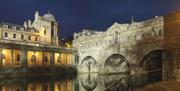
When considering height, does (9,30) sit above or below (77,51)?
above

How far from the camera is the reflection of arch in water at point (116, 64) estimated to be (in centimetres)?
5062

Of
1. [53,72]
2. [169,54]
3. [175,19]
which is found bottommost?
[53,72]

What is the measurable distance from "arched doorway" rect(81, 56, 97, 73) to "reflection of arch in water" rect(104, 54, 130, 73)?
15.6 ft

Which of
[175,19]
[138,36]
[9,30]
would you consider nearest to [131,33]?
[138,36]

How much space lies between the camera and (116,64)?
53250mm

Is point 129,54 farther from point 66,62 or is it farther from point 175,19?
point 175,19

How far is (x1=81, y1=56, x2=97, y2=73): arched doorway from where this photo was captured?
59562mm

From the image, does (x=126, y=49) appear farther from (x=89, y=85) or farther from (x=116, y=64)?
(x=89, y=85)

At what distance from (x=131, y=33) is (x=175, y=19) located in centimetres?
2571

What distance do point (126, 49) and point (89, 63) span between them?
1453 centimetres

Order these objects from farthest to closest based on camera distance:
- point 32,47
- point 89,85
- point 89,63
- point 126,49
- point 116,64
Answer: point 89,63
point 32,47
point 116,64
point 126,49
point 89,85

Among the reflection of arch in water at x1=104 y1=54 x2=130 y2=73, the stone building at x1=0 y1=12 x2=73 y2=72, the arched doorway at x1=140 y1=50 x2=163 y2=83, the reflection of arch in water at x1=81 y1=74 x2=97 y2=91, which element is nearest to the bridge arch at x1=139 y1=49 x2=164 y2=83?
the arched doorway at x1=140 y1=50 x2=163 y2=83

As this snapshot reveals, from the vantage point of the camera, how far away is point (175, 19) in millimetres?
22047

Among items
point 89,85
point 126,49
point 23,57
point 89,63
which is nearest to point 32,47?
point 23,57
